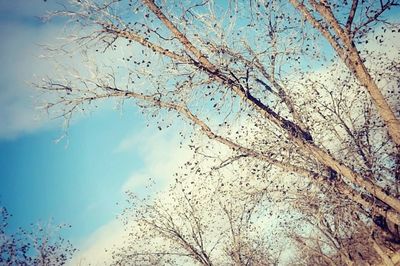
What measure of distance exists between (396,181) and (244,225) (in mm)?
10482

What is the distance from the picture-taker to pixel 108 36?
26.3 ft

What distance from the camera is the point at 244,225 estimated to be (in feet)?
67.9

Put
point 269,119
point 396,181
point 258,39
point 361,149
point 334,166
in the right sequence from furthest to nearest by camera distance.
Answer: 1. point 361,149
2. point 396,181
3. point 258,39
4. point 269,119
5. point 334,166

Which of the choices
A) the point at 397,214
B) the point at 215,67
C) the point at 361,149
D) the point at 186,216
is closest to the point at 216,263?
the point at 186,216

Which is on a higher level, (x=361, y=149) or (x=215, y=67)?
(x=215, y=67)

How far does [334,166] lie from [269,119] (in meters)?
1.92

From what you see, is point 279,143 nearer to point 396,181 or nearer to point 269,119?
point 269,119

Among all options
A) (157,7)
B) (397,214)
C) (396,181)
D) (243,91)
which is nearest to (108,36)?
(157,7)

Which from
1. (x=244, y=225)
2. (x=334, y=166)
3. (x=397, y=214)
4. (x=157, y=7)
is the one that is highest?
(x=157, y=7)

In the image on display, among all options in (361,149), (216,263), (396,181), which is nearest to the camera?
(396,181)

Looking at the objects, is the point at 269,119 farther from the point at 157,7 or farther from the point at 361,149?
the point at 361,149

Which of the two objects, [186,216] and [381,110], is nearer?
[381,110]

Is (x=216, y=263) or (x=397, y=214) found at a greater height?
(x=216, y=263)

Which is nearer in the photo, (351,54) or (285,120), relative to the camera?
(351,54)
